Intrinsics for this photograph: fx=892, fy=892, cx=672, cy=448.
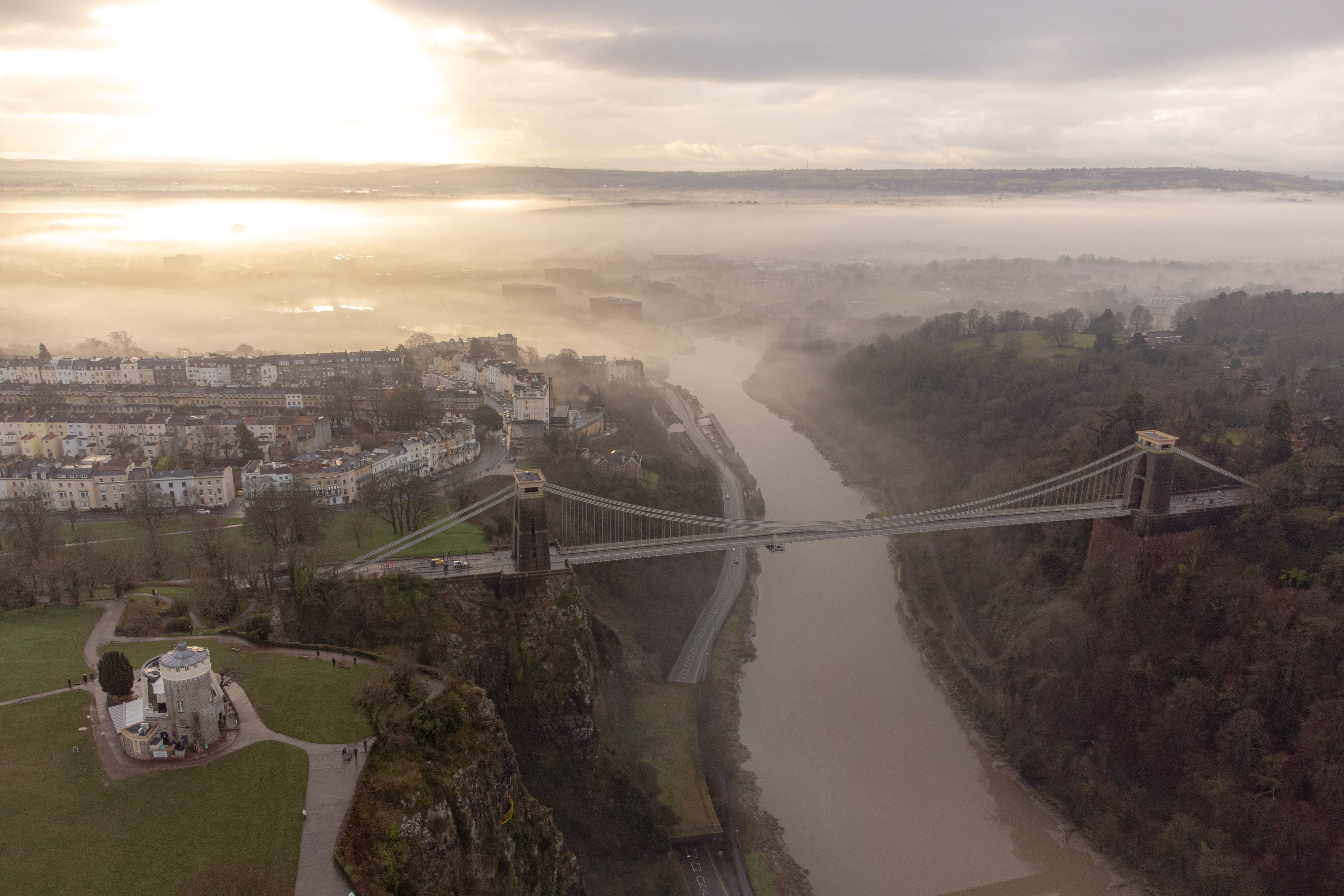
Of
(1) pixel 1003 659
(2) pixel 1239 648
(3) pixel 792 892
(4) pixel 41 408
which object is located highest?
(4) pixel 41 408

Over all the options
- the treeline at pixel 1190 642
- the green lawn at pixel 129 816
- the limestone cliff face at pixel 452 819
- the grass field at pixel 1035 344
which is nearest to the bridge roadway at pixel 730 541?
the treeline at pixel 1190 642

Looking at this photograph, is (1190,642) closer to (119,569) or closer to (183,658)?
(183,658)

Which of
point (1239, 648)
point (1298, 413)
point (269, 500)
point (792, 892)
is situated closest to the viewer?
point (792, 892)

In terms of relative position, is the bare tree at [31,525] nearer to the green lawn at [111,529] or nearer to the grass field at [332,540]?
the green lawn at [111,529]

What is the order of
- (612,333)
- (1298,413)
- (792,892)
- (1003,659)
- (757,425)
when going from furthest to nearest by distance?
(612,333) → (757,425) → (1298,413) → (1003,659) → (792,892)

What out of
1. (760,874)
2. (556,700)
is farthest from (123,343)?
(760,874)

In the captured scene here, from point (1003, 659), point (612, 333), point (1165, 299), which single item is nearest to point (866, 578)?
point (1003, 659)

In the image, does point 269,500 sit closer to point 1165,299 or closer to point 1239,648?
point 1239,648

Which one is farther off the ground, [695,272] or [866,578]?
[695,272]
